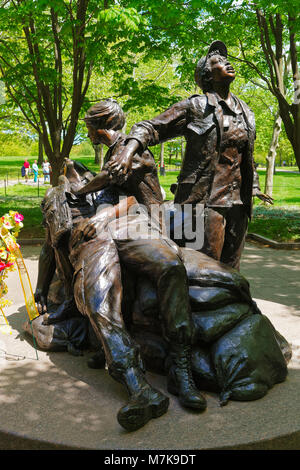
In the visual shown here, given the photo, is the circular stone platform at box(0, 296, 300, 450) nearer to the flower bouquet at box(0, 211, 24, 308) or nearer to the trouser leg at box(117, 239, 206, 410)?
the trouser leg at box(117, 239, 206, 410)

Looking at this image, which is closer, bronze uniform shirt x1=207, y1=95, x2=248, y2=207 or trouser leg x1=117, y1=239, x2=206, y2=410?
trouser leg x1=117, y1=239, x2=206, y2=410

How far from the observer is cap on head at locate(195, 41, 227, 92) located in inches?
178

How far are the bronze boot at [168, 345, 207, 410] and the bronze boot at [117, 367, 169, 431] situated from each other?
16 cm

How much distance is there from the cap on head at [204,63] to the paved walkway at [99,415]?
2.63 metres

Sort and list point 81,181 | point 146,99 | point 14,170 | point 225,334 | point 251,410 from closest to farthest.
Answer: point 251,410, point 225,334, point 81,181, point 146,99, point 14,170

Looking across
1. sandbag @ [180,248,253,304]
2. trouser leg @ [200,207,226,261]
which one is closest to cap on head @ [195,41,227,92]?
trouser leg @ [200,207,226,261]

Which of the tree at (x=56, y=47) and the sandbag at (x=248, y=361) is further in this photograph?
the tree at (x=56, y=47)

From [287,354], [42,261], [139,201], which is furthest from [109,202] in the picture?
[287,354]

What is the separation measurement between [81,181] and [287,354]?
256cm

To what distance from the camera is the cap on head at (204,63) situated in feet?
14.8

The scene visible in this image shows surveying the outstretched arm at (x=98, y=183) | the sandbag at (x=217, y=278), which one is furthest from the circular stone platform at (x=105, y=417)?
the outstretched arm at (x=98, y=183)

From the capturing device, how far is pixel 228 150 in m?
4.57

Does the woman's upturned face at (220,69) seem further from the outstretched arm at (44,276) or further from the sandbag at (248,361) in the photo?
the outstretched arm at (44,276)

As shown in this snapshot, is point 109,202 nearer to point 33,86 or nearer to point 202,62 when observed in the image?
point 202,62
